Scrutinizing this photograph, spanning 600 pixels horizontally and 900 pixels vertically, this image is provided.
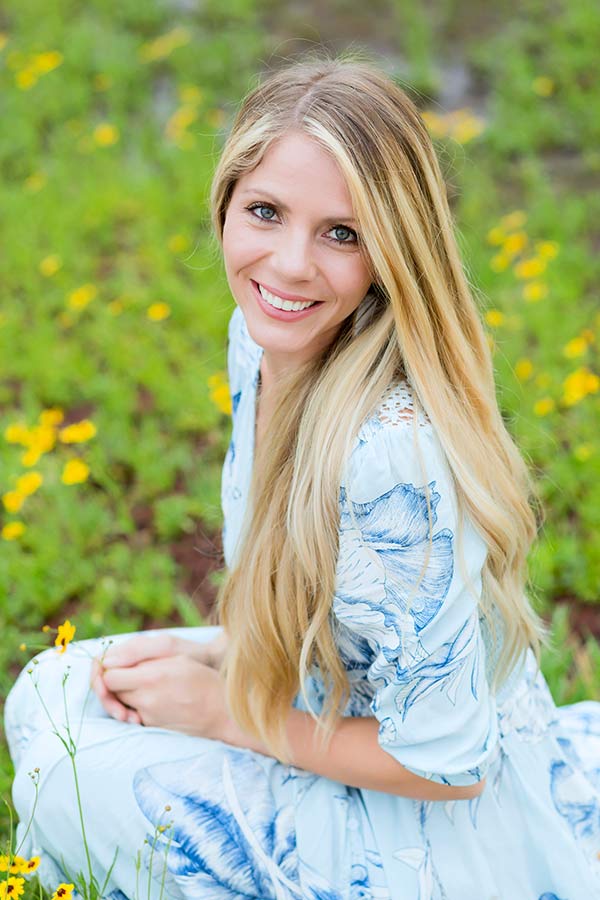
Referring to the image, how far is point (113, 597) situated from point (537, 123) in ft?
8.42

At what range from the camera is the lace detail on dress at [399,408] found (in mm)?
1333

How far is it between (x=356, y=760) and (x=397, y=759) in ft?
0.32

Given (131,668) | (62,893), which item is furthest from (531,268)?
(62,893)

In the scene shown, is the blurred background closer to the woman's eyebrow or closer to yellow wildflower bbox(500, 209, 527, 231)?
yellow wildflower bbox(500, 209, 527, 231)

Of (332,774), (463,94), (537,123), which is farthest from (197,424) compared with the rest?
(463,94)

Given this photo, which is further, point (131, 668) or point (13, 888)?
point (131, 668)

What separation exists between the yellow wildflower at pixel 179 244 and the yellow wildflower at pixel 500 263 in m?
1.01

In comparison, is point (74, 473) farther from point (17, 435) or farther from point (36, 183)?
point (36, 183)

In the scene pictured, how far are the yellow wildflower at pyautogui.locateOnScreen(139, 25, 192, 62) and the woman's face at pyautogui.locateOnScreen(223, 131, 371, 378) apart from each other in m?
3.50

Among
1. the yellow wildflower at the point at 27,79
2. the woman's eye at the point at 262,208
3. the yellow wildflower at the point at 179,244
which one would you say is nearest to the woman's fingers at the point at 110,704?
the woman's eye at the point at 262,208

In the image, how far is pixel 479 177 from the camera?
368 cm

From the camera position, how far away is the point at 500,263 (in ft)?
10.3

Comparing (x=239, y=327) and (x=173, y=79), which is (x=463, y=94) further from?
(x=239, y=327)

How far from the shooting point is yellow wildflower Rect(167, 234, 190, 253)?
137 inches
